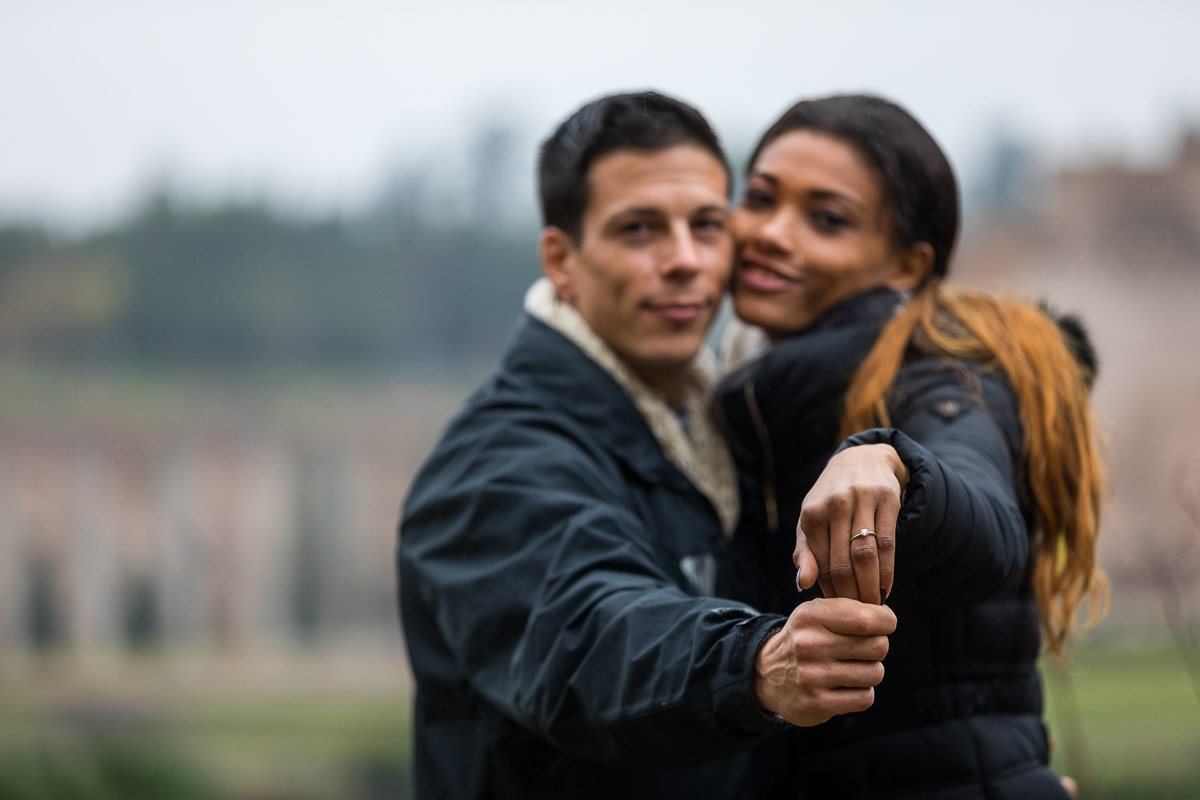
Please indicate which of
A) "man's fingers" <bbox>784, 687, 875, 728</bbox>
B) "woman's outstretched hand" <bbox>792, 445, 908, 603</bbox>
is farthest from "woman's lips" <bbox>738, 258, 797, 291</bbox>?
"man's fingers" <bbox>784, 687, 875, 728</bbox>

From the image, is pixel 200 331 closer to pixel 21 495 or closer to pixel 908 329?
pixel 21 495

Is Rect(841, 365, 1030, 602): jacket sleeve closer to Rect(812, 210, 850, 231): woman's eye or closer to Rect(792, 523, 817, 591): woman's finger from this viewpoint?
Rect(792, 523, 817, 591): woman's finger

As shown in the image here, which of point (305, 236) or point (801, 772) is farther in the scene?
point (305, 236)

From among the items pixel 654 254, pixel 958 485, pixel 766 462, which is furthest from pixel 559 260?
pixel 958 485

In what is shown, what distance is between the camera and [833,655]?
1375 mm

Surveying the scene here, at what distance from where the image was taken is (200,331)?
16281mm

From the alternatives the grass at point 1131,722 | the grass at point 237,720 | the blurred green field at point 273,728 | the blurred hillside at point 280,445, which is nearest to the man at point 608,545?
the grass at point 1131,722

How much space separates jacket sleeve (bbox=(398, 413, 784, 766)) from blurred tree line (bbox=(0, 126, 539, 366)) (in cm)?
1436

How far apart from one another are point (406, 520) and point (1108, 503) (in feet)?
4.30

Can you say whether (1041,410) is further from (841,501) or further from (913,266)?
(841,501)

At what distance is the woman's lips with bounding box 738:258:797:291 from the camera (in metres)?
2.48

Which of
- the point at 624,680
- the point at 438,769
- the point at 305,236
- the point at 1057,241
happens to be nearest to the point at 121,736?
the point at 305,236

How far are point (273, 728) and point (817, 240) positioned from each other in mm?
12420

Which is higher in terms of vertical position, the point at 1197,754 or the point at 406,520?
the point at 406,520
